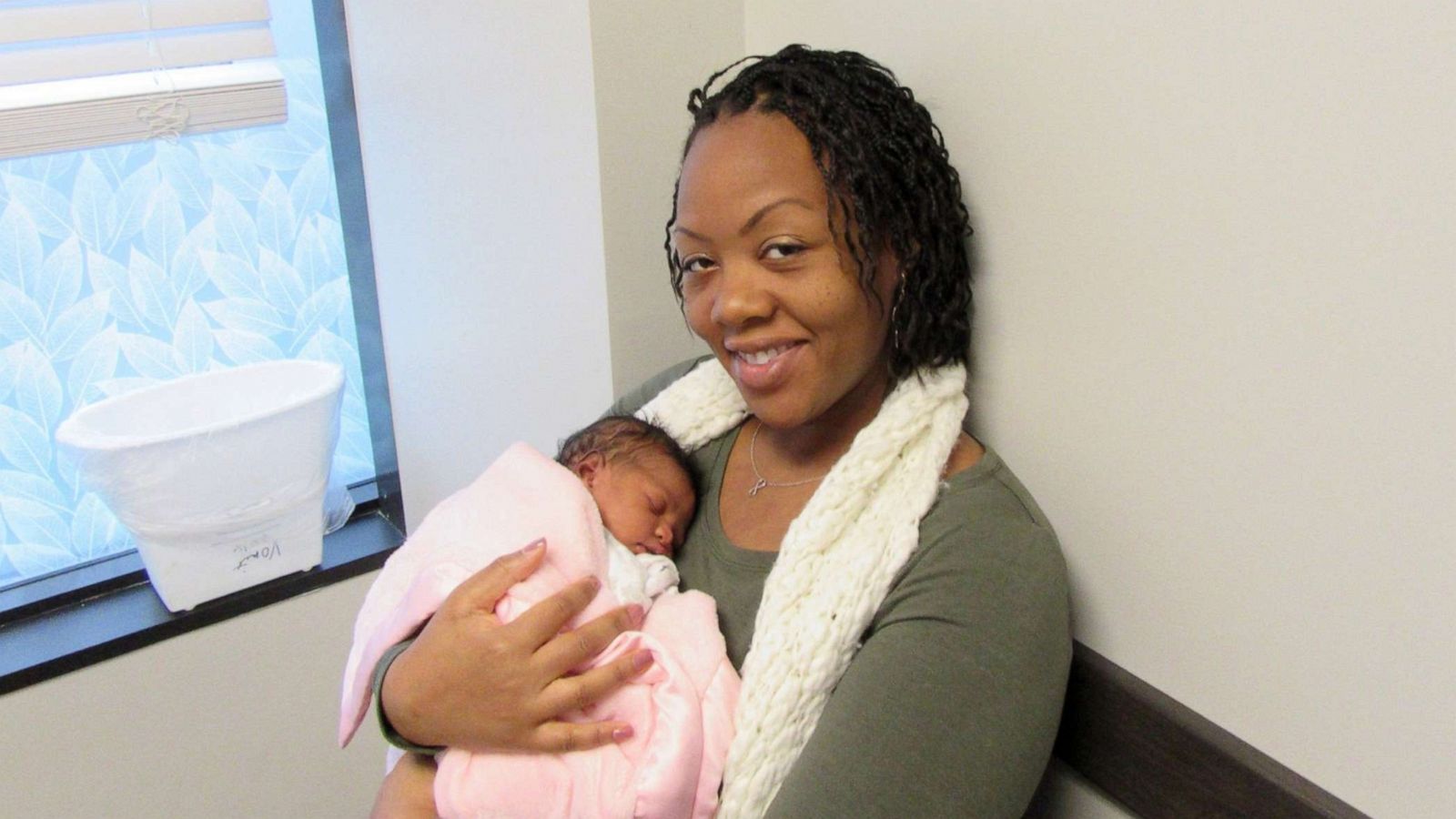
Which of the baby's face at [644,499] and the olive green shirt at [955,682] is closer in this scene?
the olive green shirt at [955,682]

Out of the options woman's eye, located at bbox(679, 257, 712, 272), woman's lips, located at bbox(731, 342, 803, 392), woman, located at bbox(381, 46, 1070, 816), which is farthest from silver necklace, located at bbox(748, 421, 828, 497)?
woman's eye, located at bbox(679, 257, 712, 272)

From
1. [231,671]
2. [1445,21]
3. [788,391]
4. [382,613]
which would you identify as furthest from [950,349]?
[231,671]

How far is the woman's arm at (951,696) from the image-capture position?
0.84m

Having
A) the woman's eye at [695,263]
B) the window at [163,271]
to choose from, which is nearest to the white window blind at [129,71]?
the window at [163,271]

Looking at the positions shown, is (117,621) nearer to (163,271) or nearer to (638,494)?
(163,271)

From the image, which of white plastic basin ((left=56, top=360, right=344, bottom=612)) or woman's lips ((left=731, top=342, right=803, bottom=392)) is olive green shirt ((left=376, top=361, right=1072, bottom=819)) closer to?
woman's lips ((left=731, top=342, right=803, bottom=392))

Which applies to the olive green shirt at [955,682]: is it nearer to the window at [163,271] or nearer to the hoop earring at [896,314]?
the hoop earring at [896,314]

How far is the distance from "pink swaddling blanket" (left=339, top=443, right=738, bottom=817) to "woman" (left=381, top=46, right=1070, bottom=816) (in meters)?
0.02

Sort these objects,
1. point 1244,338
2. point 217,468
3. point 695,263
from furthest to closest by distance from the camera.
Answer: point 217,468 < point 695,263 < point 1244,338

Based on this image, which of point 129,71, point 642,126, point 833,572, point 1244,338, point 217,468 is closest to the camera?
point 1244,338

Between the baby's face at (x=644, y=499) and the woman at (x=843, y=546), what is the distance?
7 centimetres

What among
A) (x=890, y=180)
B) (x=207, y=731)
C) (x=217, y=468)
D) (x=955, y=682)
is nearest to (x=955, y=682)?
(x=955, y=682)

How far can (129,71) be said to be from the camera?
59.2 inches

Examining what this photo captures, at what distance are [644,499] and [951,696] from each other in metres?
0.41
